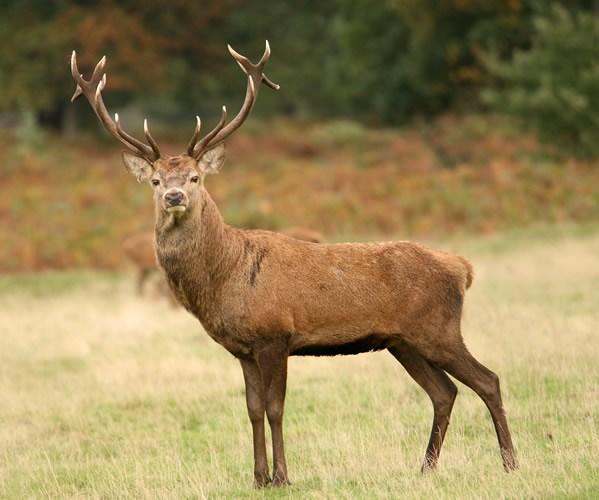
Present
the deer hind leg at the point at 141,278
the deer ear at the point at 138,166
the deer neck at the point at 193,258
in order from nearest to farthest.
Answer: the deer neck at the point at 193,258 → the deer ear at the point at 138,166 → the deer hind leg at the point at 141,278

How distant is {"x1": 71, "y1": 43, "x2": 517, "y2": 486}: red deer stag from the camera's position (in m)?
7.43

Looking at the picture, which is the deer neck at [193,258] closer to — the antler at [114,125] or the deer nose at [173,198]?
the deer nose at [173,198]

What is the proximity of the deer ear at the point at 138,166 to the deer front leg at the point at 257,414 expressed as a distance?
5.05 feet

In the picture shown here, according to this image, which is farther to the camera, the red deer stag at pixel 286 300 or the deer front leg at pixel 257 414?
the deer front leg at pixel 257 414

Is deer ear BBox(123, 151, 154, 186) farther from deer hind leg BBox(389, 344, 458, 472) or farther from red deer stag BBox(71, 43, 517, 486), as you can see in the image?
deer hind leg BBox(389, 344, 458, 472)

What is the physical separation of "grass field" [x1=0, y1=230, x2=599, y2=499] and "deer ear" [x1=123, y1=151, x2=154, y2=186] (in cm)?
212

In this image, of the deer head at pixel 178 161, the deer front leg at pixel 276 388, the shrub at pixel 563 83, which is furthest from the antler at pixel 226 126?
the shrub at pixel 563 83

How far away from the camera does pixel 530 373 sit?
33.6ft


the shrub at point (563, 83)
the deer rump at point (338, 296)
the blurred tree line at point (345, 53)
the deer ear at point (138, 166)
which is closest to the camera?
the deer rump at point (338, 296)

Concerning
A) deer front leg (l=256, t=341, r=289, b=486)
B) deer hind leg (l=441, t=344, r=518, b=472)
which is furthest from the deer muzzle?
deer hind leg (l=441, t=344, r=518, b=472)

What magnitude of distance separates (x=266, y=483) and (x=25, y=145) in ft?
88.9

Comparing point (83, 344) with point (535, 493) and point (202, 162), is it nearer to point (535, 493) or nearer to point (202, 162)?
point (202, 162)

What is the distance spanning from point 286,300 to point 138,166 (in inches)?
60.0

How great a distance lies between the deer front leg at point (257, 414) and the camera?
24.8ft
